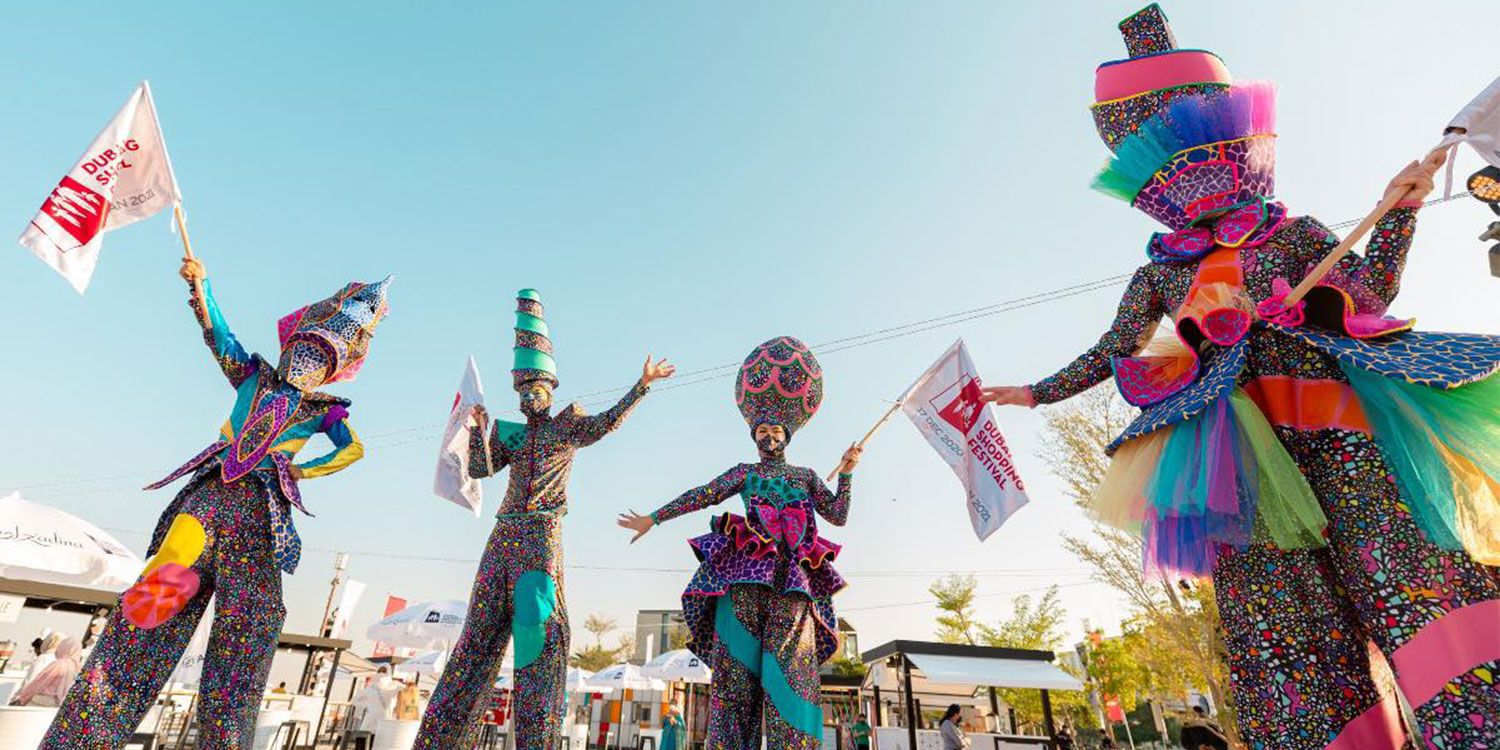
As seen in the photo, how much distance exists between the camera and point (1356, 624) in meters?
1.84

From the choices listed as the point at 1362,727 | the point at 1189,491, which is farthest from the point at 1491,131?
the point at 1362,727

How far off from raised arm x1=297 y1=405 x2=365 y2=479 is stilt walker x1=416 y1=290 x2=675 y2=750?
0.61m

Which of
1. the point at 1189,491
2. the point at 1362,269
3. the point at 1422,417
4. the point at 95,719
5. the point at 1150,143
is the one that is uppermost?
the point at 1150,143

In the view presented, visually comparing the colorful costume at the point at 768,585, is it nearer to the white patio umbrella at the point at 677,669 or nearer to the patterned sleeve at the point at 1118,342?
the patterned sleeve at the point at 1118,342

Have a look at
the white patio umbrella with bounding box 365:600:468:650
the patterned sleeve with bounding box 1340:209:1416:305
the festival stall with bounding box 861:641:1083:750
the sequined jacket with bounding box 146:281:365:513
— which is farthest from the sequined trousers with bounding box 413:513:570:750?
the white patio umbrella with bounding box 365:600:468:650

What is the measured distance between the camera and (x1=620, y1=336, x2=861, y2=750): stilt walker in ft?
10.5

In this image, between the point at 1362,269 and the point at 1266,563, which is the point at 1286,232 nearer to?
the point at 1362,269

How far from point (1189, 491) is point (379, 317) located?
13.7 ft

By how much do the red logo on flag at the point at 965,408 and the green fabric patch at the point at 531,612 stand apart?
249 cm

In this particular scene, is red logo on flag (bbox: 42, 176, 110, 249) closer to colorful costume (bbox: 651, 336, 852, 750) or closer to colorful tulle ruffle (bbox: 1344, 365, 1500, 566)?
colorful costume (bbox: 651, 336, 852, 750)

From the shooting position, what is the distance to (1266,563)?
1932mm

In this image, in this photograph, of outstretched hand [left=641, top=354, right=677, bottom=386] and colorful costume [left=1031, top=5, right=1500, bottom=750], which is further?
outstretched hand [left=641, top=354, right=677, bottom=386]

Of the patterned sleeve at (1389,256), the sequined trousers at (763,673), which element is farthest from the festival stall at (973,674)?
the patterned sleeve at (1389,256)

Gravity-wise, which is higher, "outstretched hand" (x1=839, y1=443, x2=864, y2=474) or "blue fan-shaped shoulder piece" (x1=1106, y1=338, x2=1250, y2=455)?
"outstretched hand" (x1=839, y1=443, x2=864, y2=474)
